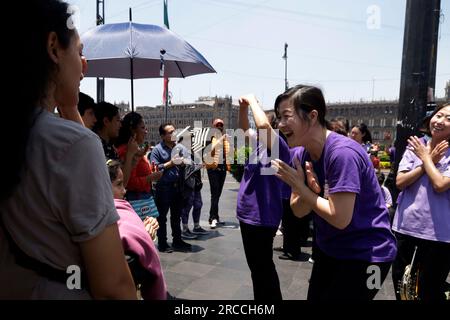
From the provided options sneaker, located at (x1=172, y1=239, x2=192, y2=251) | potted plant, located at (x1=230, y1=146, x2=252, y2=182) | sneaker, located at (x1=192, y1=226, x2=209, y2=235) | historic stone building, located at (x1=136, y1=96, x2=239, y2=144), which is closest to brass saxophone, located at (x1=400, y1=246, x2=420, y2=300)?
sneaker, located at (x1=172, y1=239, x2=192, y2=251)

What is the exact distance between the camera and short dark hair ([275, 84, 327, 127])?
75.9 inches

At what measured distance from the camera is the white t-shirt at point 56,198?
89 centimetres

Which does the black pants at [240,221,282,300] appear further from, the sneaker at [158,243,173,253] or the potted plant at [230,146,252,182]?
the potted plant at [230,146,252,182]

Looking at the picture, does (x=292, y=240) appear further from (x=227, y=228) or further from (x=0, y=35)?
(x=0, y=35)

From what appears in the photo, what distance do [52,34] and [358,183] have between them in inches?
55.1

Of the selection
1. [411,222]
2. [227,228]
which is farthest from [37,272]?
[227,228]

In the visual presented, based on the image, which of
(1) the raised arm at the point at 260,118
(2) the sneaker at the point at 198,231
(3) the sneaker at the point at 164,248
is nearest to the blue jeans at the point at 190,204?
(2) the sneaker at the point at 198,231

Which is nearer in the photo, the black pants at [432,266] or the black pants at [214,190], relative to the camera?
the black pants at [432,266]

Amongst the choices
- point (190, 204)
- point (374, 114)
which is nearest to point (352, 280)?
point (190, 204)

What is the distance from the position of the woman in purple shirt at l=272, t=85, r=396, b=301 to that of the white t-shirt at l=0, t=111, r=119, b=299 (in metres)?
1.07

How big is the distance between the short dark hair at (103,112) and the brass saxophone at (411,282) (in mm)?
2778

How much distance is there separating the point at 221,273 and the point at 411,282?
2.06m

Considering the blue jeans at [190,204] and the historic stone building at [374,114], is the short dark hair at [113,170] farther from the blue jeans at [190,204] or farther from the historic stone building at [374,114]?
the historic stone building at [374,114]
